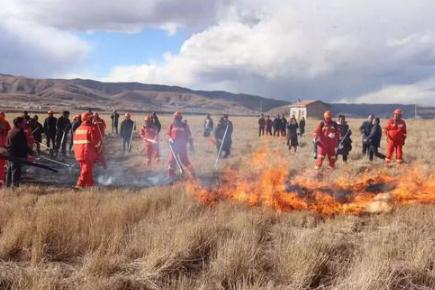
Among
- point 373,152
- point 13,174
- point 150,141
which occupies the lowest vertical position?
point 13,174

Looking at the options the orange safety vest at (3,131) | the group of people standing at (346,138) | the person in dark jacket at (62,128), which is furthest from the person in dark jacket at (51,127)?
the group of people standing at (346,138)

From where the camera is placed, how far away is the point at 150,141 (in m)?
17.1

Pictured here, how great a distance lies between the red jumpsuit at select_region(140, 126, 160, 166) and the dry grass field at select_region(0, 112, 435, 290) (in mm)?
6696

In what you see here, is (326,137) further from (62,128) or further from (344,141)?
(62,128)

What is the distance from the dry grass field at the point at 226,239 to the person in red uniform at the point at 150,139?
6700mm

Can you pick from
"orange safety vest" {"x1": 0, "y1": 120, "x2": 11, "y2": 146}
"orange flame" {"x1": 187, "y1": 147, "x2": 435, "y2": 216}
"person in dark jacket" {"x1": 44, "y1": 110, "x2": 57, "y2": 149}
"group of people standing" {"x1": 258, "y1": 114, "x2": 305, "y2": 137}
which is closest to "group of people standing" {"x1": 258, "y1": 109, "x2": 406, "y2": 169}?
"orange flame" {"x1": 187, "y1": 147, "x2": 435, "y2": 216}

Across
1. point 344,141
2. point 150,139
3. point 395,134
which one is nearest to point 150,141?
point 150,139

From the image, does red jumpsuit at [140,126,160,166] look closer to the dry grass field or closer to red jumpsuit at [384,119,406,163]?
the dry grass field

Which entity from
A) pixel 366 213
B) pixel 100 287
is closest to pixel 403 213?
pixel 366 213

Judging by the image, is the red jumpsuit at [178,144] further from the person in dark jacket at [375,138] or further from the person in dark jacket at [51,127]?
the person in dark jacket at [51,127]

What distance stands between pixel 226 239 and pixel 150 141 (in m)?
11.1

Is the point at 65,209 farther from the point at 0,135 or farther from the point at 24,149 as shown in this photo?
the point at 0,135

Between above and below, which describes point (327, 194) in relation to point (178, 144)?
below

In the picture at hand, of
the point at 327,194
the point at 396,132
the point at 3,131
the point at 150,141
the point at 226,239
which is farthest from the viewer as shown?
the point at 150,141
